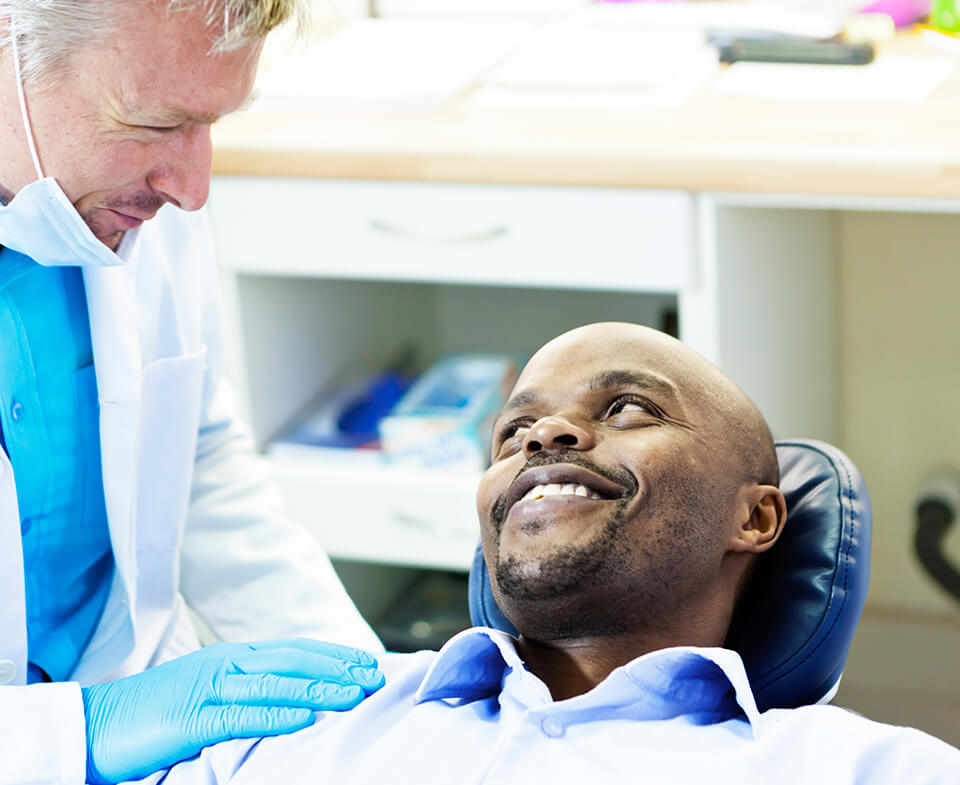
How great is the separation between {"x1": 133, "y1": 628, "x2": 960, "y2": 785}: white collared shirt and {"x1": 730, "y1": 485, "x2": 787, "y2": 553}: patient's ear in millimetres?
142

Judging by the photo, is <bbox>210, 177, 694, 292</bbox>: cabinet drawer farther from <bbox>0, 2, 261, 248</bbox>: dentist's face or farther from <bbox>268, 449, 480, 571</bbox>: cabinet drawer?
<bbox>0, 2, 261, 248</bbox>: dentist's face

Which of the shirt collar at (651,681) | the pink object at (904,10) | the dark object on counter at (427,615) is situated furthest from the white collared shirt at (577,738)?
the pink object at (904,10)

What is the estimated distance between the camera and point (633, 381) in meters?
1.35

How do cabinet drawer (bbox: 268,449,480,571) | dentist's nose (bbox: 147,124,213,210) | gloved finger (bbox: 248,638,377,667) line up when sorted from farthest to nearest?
cabinet drawer (bbox: 268,449,480,571) < gloved finger (bbox: 248,638,377,667) < dentist's nose (bbox: 147,124,213,210)

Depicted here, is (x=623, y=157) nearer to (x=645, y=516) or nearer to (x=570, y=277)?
(x=570, y=277)

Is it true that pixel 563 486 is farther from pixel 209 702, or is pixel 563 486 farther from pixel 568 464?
pixel 209 702

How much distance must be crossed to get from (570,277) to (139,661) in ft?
2.38

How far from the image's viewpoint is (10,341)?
51.9 inches

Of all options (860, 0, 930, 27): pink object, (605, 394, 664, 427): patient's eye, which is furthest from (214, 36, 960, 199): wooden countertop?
(605, 394, 664, 427): patient's eye

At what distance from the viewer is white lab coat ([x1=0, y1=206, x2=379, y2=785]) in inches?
54.5

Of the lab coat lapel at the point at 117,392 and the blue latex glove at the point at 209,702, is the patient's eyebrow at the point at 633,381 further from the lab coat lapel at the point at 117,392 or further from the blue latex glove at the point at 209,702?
the lab coat lapel at the point at 117,392

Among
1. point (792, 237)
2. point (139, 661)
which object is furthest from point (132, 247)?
point (792, 237)

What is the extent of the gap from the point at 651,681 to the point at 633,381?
30cm

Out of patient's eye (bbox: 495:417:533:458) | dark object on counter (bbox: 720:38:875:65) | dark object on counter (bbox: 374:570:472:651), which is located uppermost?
dark object on counter (bbox: 720:38:875:65)
